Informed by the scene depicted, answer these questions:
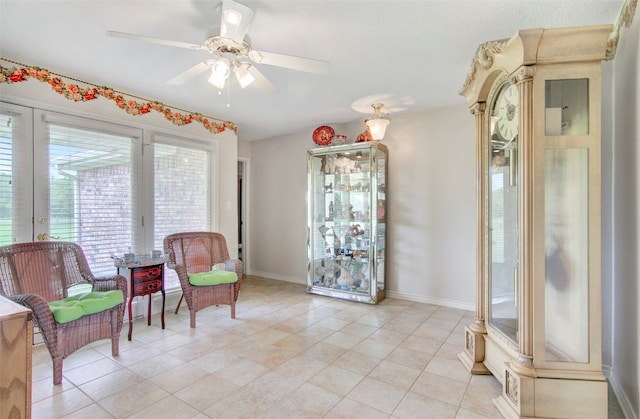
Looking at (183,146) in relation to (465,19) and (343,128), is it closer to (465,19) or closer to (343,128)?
(343,128)

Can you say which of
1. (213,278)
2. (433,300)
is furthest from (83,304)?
(433,300)

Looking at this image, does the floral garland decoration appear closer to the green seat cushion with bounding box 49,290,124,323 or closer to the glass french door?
the glass french door

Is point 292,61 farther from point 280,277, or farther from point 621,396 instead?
point 280,277

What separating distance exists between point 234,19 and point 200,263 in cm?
264

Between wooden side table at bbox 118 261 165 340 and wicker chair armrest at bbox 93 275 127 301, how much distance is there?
249 millimetres

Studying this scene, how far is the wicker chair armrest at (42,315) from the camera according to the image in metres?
1.94

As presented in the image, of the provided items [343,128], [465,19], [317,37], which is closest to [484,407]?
[465,19]

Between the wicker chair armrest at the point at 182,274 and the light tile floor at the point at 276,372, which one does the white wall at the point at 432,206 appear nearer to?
the light tile floor at the point at 276,372

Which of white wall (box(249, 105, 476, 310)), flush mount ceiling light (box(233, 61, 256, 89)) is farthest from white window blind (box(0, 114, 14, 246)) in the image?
white wall (box(249, 105, 476, 310))

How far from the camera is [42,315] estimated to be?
1.98 m

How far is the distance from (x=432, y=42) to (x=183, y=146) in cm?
299

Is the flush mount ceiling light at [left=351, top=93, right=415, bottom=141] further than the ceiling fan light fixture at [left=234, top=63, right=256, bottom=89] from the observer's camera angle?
Yes

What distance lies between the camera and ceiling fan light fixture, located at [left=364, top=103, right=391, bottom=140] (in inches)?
136

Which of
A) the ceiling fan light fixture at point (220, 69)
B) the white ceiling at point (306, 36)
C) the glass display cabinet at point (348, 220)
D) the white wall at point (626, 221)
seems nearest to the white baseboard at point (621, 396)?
the white wall at point (626, 221)
